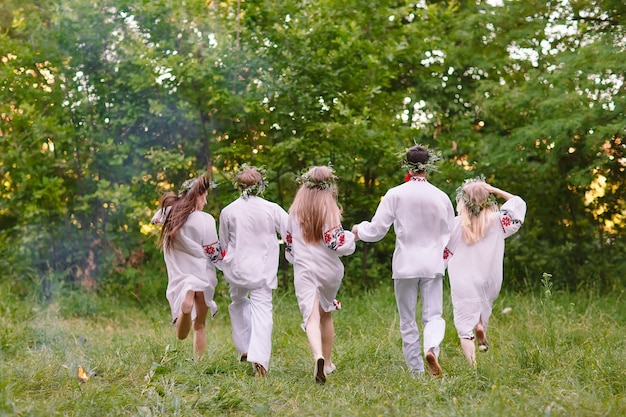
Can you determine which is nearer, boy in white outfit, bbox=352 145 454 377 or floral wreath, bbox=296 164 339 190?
boy in white outfit, bbox=352 145 454 377

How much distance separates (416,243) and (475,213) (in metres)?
0.80

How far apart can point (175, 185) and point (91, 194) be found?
143 cm

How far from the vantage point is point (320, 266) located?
6.68 metres

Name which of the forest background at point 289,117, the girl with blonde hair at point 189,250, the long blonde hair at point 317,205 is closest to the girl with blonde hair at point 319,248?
the long blonde hair at point 317,205

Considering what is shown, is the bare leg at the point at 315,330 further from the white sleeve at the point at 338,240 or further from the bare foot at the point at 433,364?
the bare foot at the point at 433,364

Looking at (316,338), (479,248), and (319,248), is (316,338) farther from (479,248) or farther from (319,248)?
(479,248)

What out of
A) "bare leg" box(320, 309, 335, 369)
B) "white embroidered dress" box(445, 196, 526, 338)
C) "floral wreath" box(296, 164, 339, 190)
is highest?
"floral wreath" box(296, 164, 339, 190)

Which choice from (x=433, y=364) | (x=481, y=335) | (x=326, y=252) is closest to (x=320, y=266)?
(x=326, y=252)

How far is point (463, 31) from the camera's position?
480 inches

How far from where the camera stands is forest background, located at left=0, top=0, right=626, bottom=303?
1088 centimetres

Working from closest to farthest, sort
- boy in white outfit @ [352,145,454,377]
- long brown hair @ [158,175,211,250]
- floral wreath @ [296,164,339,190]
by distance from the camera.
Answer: boy in white outfit @ [352,145,454,377] → floral wreath @ [296,164,339,190] → long brown hair @ [158,175,211,250]

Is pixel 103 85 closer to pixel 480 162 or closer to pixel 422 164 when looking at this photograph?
pixel 480 162

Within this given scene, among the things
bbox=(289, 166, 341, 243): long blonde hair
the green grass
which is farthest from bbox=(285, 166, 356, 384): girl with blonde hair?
the green grass

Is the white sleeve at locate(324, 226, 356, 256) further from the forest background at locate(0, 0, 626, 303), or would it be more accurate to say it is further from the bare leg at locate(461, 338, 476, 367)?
the forest background at locate(0, 0, 626, 303)
